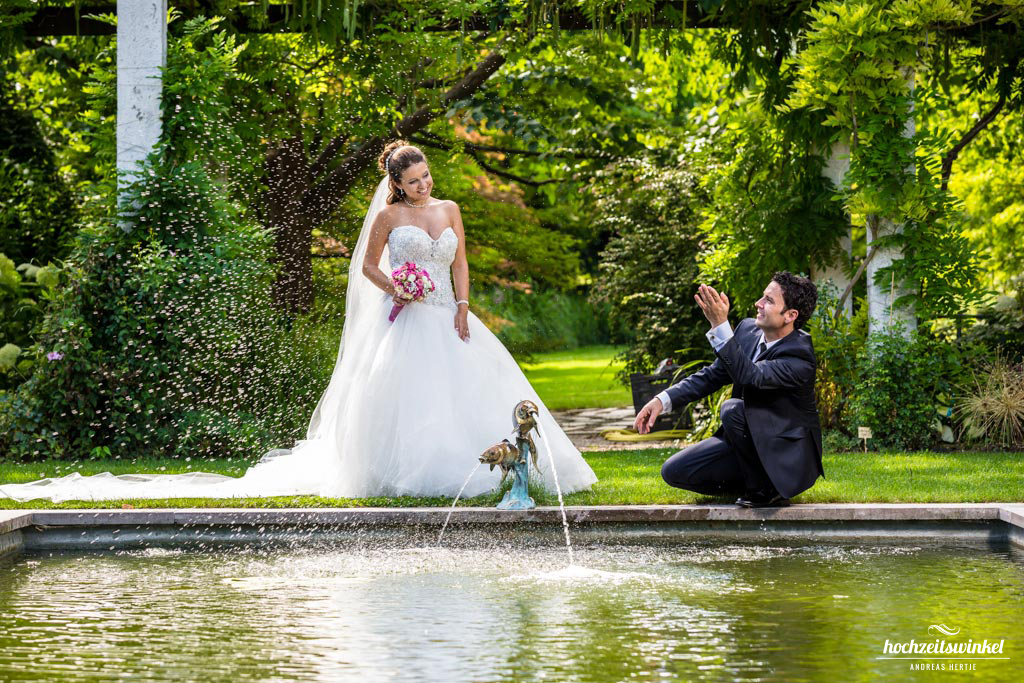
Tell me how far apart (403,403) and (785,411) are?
8.05 ft

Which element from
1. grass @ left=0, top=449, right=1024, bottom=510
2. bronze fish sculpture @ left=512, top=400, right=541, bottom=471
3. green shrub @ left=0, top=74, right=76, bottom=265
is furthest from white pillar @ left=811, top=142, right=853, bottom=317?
green shrub @ left=0, top=74, right=76, bottom=265

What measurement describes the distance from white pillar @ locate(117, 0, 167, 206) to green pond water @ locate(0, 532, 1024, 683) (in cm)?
536

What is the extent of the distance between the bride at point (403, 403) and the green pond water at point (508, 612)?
52.7 inches

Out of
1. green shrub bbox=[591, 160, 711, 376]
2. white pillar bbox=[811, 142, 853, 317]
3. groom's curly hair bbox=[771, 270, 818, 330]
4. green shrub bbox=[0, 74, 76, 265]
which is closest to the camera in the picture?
groom's curly hair bbox=[771, 270, 818, 330]

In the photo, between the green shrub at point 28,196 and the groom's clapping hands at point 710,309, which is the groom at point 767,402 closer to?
the groom's clapping hands at point 710,309

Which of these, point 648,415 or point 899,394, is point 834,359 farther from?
point 648,415

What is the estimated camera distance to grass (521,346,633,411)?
2133 cm

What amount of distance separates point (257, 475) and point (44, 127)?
11.0 meters

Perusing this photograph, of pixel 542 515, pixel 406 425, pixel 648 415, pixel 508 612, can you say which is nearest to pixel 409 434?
pixel 406 425

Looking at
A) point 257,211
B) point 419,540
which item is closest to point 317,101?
point 257,211

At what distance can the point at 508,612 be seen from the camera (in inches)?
206

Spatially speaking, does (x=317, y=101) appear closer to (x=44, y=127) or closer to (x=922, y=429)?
(x=44, y=127)

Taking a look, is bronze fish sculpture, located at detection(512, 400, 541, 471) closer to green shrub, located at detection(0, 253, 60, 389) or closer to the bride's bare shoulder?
the bride's bare shoulder

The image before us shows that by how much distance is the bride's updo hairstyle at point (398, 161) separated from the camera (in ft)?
28.0
